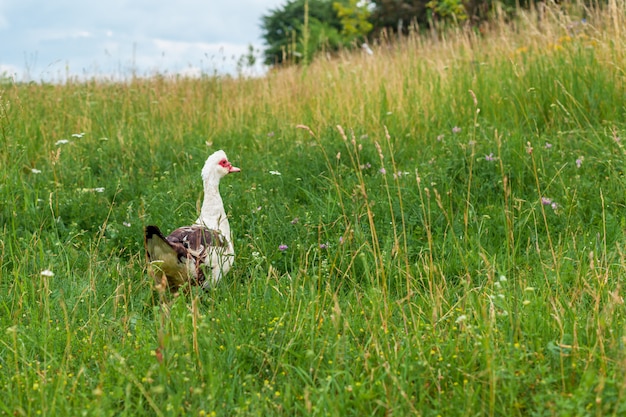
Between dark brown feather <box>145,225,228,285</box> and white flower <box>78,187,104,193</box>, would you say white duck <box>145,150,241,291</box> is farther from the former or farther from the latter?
white flower <box>78,187,104,193</box>

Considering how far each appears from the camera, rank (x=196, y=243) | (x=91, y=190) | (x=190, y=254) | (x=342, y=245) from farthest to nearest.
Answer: (x=91, y=190), (x=342, y=245), (x=196, y=243), (x=190, y=254)

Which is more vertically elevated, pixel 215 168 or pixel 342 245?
pixel 215 168

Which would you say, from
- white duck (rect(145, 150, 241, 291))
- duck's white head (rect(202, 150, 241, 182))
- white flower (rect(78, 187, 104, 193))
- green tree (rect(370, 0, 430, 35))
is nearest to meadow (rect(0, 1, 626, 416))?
white flower (rect(78, 187, 104, 193))

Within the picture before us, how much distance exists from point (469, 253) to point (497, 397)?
1.57 metres

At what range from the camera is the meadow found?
2604 millimetres

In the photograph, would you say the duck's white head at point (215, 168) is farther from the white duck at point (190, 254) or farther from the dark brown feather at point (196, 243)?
the dark brown feather at point (196, 243)

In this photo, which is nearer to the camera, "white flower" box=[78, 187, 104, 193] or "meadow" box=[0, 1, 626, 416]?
"meadow" box=[0, 1, 626, 416]

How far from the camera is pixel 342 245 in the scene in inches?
166

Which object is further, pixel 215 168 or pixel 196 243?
pixel 215 168

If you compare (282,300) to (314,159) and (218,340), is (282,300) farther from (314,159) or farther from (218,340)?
(314,159)

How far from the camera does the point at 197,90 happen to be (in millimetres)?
9445

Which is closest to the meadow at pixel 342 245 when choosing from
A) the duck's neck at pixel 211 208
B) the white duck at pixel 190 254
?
the white duck at pixel 190 254

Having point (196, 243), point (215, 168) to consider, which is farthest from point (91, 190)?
point (196, 243)

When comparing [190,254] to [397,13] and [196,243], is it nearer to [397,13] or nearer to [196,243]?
[196,243]
